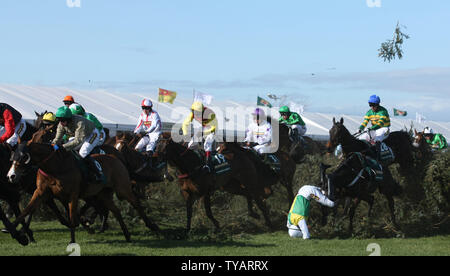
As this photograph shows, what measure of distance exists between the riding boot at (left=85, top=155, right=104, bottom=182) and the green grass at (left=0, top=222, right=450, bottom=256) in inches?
44.0

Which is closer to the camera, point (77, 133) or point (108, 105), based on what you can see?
point (77, 133)

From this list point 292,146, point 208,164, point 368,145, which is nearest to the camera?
point 208,164

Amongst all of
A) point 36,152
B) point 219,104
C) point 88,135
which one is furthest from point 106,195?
point 219,104

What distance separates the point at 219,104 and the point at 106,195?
27909mm

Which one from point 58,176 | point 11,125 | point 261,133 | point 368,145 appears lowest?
point 58,176

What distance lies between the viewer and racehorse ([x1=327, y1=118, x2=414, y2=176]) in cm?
1312

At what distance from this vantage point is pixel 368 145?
13.8 meters

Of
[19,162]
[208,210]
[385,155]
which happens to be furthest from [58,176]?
[385,155]

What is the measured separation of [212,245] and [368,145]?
4.53 metres

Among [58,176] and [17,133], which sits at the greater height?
[17,133]

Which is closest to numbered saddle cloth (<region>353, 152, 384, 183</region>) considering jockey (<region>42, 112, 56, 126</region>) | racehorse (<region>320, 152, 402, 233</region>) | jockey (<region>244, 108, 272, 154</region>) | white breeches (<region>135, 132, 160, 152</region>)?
racehorse (<region>320, 152, 402, 233</region>)

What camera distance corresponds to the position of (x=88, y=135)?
11.0 meters

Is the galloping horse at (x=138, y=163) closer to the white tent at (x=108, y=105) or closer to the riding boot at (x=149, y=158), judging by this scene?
the riding boot at (x=149, y=158)

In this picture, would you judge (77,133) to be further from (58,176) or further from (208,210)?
(208,210)
